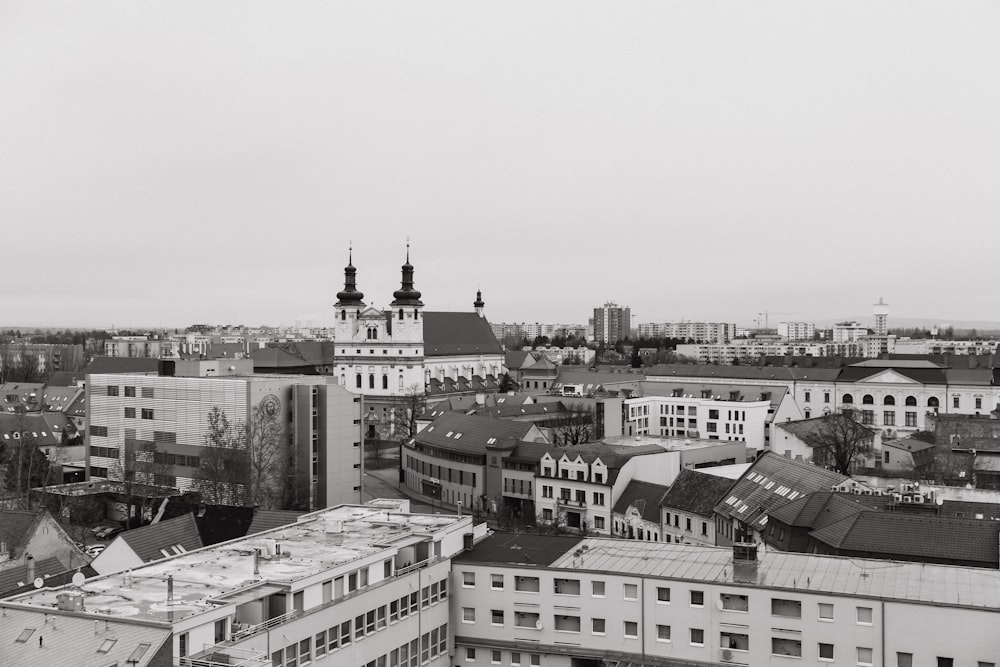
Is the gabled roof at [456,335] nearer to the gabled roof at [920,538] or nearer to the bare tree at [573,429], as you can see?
the bare tree at [573,429]

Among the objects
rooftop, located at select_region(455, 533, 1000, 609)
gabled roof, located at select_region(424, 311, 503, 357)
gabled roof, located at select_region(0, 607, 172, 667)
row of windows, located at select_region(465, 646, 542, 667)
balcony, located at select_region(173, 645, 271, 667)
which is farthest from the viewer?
gabled roof, located at select_region(424, 311, 503, 357)

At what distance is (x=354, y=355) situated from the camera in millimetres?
96562

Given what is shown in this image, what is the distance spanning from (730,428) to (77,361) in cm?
10739

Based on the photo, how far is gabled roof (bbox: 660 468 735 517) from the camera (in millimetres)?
39531

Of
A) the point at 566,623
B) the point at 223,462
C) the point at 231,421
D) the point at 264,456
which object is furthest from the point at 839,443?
the point at 566,623

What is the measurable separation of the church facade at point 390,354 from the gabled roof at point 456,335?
0.52 feet

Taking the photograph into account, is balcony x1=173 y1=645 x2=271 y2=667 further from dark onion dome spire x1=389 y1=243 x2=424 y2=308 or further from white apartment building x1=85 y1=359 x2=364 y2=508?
dark onion dome spire x1=389 y1=243 x2=424 y2=308

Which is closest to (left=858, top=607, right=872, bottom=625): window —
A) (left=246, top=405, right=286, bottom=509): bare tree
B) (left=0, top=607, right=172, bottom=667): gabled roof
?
(left=0, top=607, right=172, bottom=667): gabled roof

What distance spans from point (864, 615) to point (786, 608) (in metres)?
1.79

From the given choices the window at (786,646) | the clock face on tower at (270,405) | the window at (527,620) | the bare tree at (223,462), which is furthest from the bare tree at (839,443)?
the window at (527,620)

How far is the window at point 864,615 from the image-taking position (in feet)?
74.8

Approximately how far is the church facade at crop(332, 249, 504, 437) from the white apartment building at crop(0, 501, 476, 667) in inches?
2500

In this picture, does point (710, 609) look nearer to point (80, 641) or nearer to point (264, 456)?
point (80, 641)

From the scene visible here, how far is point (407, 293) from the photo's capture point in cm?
9494
